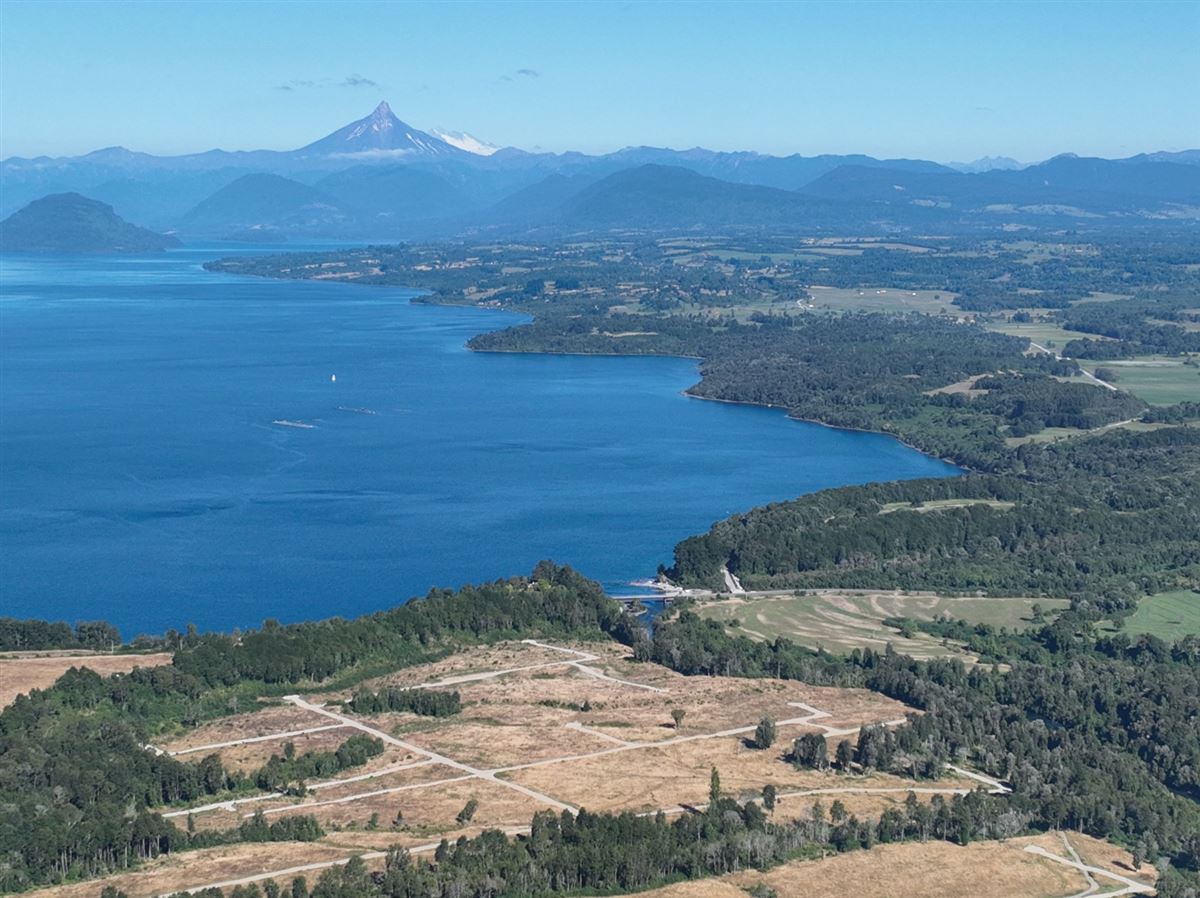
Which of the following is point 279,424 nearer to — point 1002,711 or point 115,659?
point 115,659

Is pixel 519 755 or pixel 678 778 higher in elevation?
pixel 519 755

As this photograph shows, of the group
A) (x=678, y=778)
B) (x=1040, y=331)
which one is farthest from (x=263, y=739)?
(x=1040, y=331)

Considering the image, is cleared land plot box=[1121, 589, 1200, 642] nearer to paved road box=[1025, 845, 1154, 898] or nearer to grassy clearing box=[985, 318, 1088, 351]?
paved road box=[1025, 845, 1154, 898]

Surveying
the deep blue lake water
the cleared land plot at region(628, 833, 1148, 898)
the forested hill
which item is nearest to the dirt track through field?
the cleared land plot at region(628, 833, 1148, 898)

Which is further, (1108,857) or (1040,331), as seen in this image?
(1040,331)

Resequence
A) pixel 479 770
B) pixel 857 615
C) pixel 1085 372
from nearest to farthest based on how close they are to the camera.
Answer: pixel 479 770, pixel 857 615, pixel 1085 372

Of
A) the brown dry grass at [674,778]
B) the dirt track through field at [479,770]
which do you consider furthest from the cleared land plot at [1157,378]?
the brown dry grass at [674,778]

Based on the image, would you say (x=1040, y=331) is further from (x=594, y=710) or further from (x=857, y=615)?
(x=594, y=710)
